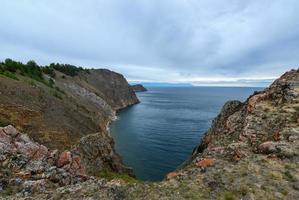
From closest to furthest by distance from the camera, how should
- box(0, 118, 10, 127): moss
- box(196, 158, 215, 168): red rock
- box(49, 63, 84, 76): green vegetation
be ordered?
box(196, 158, 215, 168): red rock < box(0, 118, 10, 127): moss < box(49, 63, 84, 76): green vegetation

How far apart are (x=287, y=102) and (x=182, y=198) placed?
665 inches

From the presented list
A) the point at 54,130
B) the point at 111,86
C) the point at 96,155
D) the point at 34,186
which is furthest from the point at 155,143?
the point at 111,86

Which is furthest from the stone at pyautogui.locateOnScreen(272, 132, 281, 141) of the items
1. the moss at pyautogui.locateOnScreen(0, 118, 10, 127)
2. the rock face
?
the moss at pyautogui.locateOnScreen(0, 118, 10, 127)

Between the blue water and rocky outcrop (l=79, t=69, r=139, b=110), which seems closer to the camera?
the blue water

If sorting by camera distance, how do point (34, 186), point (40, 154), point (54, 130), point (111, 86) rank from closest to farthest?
point (34, 186) < point (40, 154) < point (54, 130) < point (111, 86)

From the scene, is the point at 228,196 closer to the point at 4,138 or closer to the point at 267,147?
the point at 267,147

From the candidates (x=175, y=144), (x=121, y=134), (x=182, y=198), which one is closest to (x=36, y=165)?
(x=182, y=198)

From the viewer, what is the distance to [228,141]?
22016 mm

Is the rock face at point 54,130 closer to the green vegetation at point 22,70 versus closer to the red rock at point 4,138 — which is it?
the red rock at point 4,138

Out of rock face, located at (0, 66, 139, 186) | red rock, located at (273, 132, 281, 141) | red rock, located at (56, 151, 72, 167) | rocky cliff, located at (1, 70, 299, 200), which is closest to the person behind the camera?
rocky cliff, located at (1, 70, 299, 200)

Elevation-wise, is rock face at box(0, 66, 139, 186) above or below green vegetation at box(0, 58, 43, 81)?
below

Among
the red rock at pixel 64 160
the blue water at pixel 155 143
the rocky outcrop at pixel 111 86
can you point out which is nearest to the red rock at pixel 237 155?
the red rock at pixel 64 160

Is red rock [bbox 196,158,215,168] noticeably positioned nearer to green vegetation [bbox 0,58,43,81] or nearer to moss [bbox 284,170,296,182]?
moss [bbox 284,170,296,182]

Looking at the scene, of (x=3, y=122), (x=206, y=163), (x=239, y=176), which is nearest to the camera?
(x=239, y=176)
